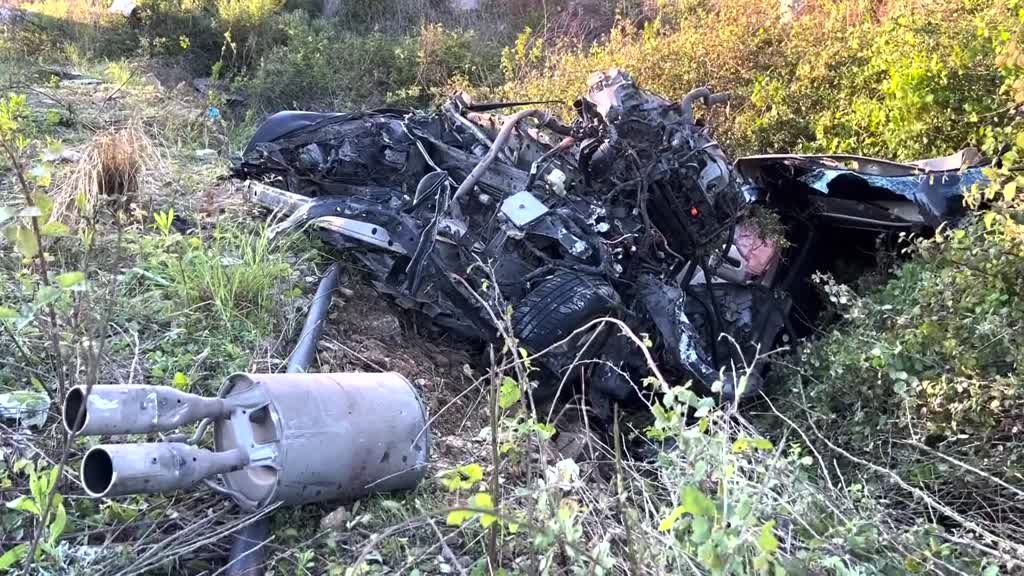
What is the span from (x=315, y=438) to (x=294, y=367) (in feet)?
2.89

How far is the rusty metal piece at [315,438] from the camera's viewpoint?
6.82 feet

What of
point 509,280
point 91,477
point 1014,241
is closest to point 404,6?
point 509,280

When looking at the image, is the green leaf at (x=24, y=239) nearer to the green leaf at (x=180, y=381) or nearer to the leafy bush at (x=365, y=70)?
the green leaf at (x=180, y=381)

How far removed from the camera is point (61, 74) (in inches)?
304

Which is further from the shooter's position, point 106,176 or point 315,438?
point 106,176

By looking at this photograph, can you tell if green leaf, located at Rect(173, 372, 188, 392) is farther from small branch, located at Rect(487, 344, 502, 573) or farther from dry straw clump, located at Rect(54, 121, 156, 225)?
dry straw clump, located at Rect(54, 121, 156, 225)

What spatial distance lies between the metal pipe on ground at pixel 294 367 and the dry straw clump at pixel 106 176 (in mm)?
1181

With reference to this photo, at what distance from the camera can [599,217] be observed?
3.83 metres

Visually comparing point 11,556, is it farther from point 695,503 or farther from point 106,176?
point 106,176

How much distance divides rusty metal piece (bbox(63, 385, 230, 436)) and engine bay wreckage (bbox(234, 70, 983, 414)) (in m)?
1.44

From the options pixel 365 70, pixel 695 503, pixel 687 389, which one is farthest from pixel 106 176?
pixel 365 70

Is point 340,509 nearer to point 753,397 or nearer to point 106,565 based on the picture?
point 106,565

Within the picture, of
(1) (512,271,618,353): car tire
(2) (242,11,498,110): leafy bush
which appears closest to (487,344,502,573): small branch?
(1) (512,271,618,353): car tire

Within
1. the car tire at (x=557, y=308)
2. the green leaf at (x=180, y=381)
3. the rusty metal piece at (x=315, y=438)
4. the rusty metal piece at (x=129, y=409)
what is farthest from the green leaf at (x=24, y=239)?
the car tire at (x=557, y=308)
